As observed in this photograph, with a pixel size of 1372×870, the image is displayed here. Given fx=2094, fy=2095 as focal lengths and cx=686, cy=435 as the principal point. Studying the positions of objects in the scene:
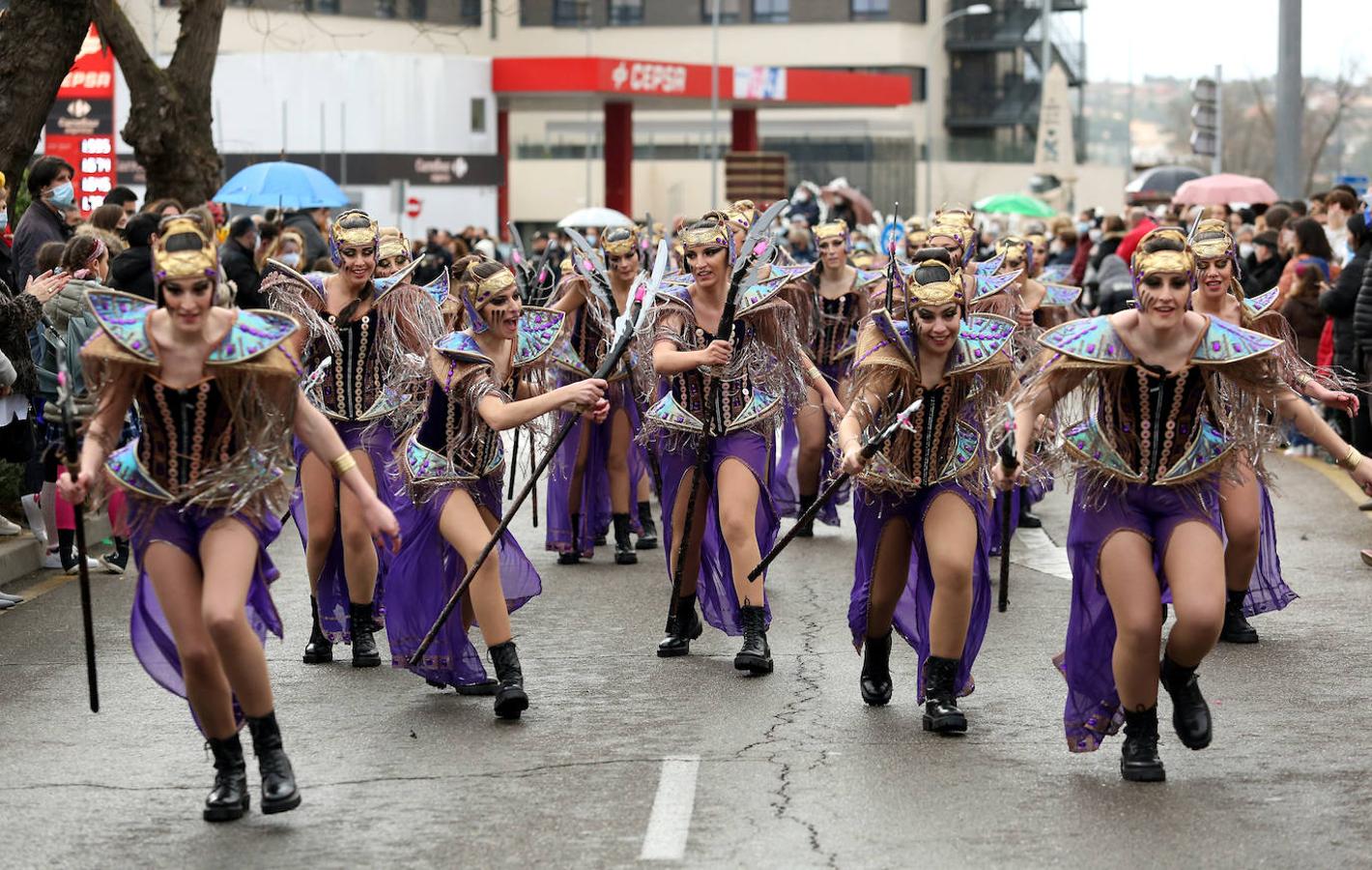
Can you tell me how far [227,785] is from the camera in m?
6.80

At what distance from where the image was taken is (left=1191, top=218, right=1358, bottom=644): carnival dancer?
9430 millimetres

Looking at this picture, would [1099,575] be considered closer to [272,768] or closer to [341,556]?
[272,768]

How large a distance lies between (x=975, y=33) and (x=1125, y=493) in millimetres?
→ 75667

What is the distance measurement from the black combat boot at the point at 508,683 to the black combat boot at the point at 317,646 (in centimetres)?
160

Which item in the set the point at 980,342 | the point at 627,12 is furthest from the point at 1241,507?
the point at 627,12

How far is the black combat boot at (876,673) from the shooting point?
846cm

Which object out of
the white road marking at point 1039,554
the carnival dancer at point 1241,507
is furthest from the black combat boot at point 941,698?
the white road marking at point 1039,554

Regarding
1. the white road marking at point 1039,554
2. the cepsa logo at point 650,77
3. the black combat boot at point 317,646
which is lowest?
the white road marking at point 1039,554

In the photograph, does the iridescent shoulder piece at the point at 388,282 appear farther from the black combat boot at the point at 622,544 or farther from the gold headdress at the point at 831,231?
the gold headdress at the point at 831,231

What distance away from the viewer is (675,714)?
8336mm

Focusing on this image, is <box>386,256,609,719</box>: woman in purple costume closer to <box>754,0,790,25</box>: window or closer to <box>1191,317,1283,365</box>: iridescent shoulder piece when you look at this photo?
<box>1191,317,1283,365</box>: iridescent shoulder piece

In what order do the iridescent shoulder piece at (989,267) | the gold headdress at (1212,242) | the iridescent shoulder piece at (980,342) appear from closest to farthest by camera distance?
the iridescent shoulder piece at (980,342) → the gold headdress at (1212,242) → the iridescent shoulder piece at (989,267)

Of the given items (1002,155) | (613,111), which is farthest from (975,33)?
(613,111)

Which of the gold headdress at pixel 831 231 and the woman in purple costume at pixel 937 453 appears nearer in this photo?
the woman in purple costume at pixel 937 453
